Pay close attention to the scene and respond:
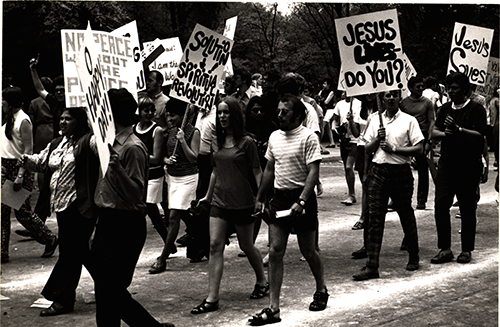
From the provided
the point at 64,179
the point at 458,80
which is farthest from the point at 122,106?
the point at 458,80

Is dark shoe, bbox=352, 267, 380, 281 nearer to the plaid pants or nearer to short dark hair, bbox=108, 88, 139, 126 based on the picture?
short dark hair, bbox=108, 88, 139, 126

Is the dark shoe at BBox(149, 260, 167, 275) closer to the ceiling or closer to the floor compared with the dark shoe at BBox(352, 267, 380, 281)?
closer to the ceiling

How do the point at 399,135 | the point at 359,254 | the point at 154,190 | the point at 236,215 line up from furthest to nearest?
the point at 359,254 < the point at 154,190 < the point at 399,135 < the point at 236,215

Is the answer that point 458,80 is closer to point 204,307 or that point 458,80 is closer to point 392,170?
point 392,170

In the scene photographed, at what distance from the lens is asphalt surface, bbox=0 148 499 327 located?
21.6 ft

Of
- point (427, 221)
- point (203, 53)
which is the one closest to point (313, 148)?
point (203, 53)

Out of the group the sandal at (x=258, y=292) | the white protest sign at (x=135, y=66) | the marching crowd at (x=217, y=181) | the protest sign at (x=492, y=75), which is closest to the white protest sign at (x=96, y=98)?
the marching crowd at (x=217, y=181)

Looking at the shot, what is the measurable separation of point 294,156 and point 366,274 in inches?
70.9

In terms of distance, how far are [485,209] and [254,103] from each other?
5500mm

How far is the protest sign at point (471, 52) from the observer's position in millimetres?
10750

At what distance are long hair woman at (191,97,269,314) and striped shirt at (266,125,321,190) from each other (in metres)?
0.31

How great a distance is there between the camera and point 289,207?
6.68 meters

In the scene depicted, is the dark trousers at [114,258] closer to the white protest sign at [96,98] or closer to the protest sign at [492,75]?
the white protest sign at [96,98]

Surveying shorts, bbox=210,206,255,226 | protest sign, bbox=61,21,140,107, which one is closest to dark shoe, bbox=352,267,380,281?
shorts, bbox=210,206,255,226
